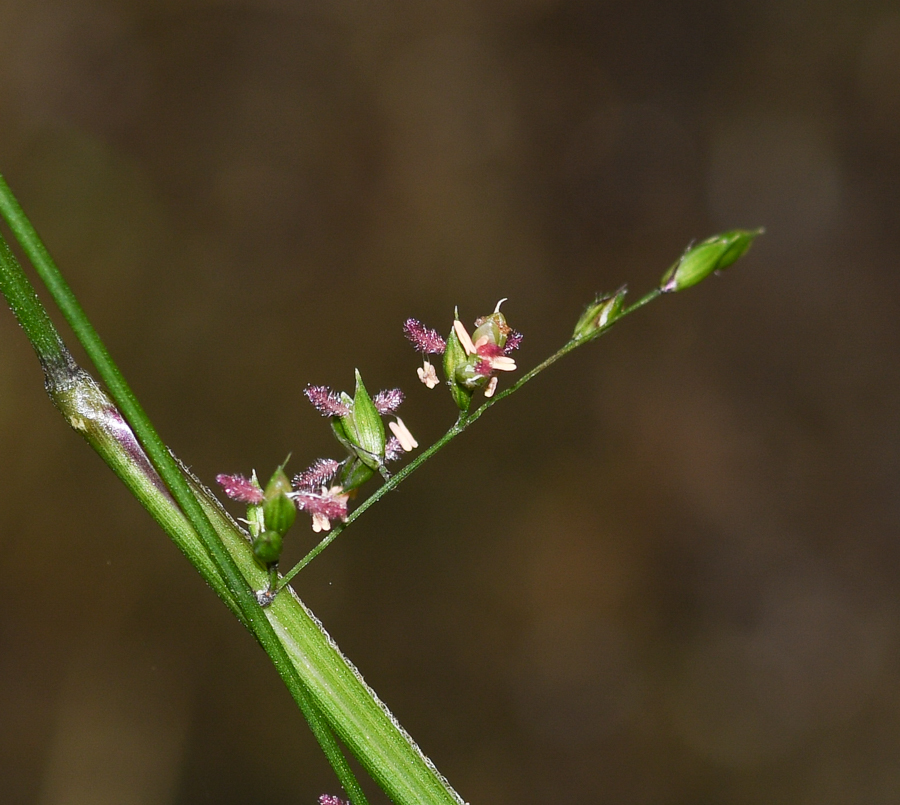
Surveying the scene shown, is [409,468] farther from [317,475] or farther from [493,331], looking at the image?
[493,331]

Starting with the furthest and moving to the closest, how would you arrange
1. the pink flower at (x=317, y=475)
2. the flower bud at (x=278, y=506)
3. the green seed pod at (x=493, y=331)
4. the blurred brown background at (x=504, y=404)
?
the blurred brown background at (x=504, y=404) → the green seed pod at (x=493, y=331) → the pink flower at (x=317, y=475) → the flower bud at (x=278, y=506)

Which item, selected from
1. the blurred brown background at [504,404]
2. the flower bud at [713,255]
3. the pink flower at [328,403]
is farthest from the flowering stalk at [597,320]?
the blurred brown background at [504,404]

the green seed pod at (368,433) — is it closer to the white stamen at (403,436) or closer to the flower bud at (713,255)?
the white stamen at (403,436)

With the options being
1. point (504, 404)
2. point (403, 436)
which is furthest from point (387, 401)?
point (504, 404)

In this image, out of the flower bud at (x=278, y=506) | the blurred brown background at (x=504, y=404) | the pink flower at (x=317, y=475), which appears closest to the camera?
the flower bud at (x=278, y=506)

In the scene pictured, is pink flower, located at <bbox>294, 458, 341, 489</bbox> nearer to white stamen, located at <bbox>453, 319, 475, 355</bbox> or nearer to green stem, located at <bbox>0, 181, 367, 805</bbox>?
green stem, located at <bbox>0, 181, 367, 805</bbox>

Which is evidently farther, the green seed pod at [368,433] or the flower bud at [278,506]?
the green seed pod at [368,433]

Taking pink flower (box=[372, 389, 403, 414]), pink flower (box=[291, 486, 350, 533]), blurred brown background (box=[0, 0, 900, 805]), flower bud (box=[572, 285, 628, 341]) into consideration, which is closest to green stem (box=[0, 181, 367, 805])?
pink flower (box=[291, 486, 350, 533])
